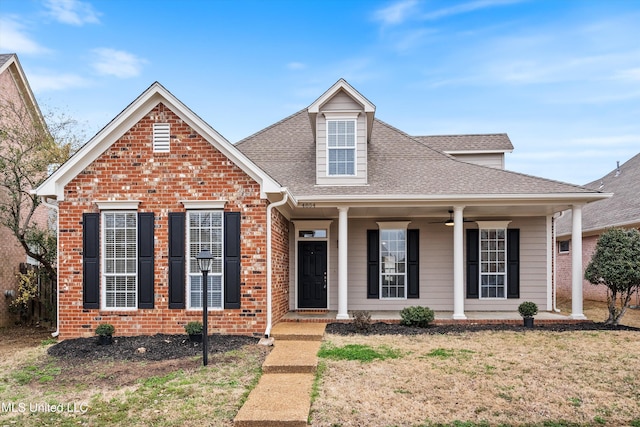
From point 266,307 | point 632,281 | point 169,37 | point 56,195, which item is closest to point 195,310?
point 266,307

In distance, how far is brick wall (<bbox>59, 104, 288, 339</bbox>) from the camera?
9859 millimetres

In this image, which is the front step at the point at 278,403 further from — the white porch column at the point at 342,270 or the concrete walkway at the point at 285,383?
the white porch column at the point at 342,270

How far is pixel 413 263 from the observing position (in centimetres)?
1349

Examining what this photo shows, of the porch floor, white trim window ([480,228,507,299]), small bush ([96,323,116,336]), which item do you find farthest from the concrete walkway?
white trim window ([480,228,507,299])

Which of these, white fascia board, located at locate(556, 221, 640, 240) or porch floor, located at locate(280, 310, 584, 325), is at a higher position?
white fascia board, located at locate(556, 221, 640, 240)

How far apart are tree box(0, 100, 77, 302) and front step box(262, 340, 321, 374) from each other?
693cm

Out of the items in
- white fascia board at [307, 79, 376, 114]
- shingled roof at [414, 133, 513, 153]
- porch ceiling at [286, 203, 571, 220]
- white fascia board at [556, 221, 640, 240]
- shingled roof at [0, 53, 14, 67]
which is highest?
shingled roof at [0, 53, 14, 67]

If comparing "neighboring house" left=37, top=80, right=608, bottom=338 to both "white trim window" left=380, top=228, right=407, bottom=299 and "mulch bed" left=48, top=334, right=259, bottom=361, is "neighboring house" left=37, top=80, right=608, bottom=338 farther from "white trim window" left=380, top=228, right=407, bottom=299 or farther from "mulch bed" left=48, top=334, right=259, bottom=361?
"mulch bed" left=48, top=334, right=259, bottom=361

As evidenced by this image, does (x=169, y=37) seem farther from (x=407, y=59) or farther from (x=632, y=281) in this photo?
(x=632, y=281)

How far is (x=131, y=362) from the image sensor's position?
807 cm

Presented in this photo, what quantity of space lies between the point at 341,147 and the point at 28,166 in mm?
7973

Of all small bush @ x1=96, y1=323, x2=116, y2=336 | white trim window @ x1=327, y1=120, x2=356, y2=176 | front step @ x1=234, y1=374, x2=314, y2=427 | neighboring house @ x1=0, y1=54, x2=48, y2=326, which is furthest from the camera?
neighboring house @ x1=0, y1=54, x2=48, y2=326

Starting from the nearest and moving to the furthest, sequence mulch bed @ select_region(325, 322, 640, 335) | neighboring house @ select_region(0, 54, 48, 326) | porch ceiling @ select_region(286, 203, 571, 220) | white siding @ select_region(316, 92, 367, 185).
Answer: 1. mulch bed @ select_region(325, 322, 640, 335)
2. porch ceiling @ select_region(286, 203, 571, 220)
3. white siding @ select_region(316, 92, 367, 185)
4. neighboring house @ select_region(0, 54, 48, 326)

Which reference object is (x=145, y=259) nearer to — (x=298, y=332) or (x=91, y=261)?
(x=91, y=261)
